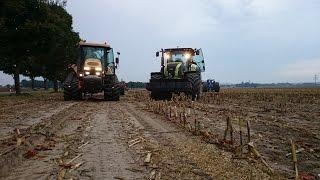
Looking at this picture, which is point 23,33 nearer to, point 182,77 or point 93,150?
point 182,77

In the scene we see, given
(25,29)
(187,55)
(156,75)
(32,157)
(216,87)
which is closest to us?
(32,157)

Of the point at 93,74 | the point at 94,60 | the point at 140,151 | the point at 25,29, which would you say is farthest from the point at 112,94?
the point at 140,151

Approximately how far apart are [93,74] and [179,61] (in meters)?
5.42

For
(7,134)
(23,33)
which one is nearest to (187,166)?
(7,134)

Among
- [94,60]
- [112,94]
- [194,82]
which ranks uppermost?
[94,60]

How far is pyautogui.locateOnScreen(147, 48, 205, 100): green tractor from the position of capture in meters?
28.2

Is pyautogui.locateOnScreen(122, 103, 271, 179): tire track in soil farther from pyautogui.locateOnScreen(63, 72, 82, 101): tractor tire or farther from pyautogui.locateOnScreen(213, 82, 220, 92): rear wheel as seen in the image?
pyautogui.locateOnScreen(213, 82, 220, 92): rear wheel

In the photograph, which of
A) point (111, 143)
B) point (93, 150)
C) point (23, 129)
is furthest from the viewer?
point (23, 129)

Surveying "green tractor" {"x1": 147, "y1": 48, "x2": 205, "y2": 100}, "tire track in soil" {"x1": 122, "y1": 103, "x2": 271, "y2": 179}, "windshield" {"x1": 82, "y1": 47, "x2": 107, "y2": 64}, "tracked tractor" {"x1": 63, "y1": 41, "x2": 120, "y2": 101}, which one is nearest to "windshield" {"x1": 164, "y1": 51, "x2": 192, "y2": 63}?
"green tractor" {"x1": 147, "y1": 48, "x2": 205, "y2": 100}

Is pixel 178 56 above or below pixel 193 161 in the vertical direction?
above

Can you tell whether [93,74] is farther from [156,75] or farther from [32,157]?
[32,157]

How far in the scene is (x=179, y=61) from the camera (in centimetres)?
3041

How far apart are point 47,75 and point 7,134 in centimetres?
4766

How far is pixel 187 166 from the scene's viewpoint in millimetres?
7785
